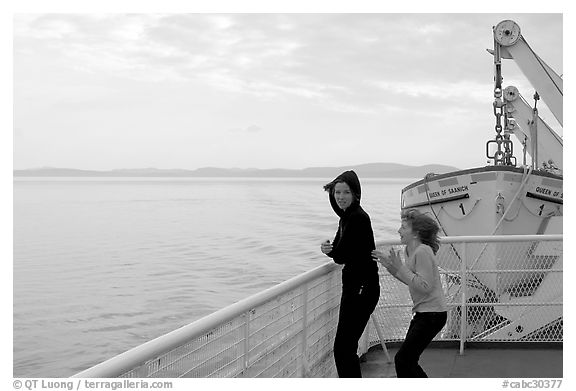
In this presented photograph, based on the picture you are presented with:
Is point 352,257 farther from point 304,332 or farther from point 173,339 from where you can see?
point 173,339

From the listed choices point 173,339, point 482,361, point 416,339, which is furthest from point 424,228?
point 482,361

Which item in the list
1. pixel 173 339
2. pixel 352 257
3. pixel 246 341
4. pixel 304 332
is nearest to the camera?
pixel 173 339

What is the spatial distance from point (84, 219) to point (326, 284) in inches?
1789

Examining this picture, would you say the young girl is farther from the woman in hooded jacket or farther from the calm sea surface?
the calm sea surface

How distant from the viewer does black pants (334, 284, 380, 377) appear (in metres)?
4.26

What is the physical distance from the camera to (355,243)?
421cm

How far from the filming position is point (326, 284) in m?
5.18

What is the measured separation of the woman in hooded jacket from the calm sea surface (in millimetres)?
10026

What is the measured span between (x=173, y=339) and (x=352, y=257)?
158 cm

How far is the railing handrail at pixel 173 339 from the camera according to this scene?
250cm

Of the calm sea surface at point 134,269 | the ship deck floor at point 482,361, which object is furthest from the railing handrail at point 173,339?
the calm sea surface at point 134,269

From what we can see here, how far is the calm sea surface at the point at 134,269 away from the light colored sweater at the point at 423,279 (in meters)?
10.4

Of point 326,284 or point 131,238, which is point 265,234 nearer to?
point 131,238
